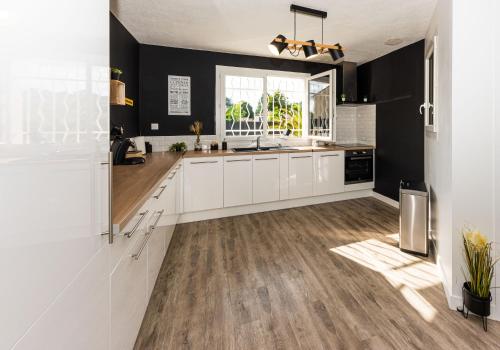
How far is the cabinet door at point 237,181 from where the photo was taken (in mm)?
4031

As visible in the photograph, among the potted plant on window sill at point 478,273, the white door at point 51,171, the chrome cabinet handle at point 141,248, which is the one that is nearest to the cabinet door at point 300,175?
the potted plant on window sill at point 478,273

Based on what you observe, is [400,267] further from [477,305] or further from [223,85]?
[223,85]

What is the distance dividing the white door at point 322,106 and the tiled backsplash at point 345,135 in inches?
15.2

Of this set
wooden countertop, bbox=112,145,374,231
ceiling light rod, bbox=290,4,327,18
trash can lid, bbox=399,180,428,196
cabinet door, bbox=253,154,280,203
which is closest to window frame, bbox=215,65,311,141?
cabinet door, bbox=253,154,280,203

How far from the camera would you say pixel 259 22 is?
3.35 meters

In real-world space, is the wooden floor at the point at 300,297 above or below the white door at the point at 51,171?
below

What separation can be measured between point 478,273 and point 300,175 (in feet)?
9.59

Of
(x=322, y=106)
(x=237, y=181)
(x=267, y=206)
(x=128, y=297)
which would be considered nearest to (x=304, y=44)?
(x=322, y=106)

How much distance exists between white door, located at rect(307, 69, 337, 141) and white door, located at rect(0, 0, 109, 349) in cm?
423

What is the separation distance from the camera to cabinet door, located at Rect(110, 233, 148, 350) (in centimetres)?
115

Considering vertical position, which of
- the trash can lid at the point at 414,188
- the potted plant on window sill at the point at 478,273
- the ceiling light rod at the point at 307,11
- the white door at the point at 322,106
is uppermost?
the ceiling light rod at the point at 307,11

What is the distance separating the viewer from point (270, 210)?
14.6 ft

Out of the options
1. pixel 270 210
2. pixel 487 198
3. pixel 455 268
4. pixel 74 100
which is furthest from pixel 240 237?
pixel 74 100

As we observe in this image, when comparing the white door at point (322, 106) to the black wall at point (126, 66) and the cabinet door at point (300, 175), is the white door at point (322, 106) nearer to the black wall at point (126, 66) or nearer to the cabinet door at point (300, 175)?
the cabinet door at point (300, 175)
